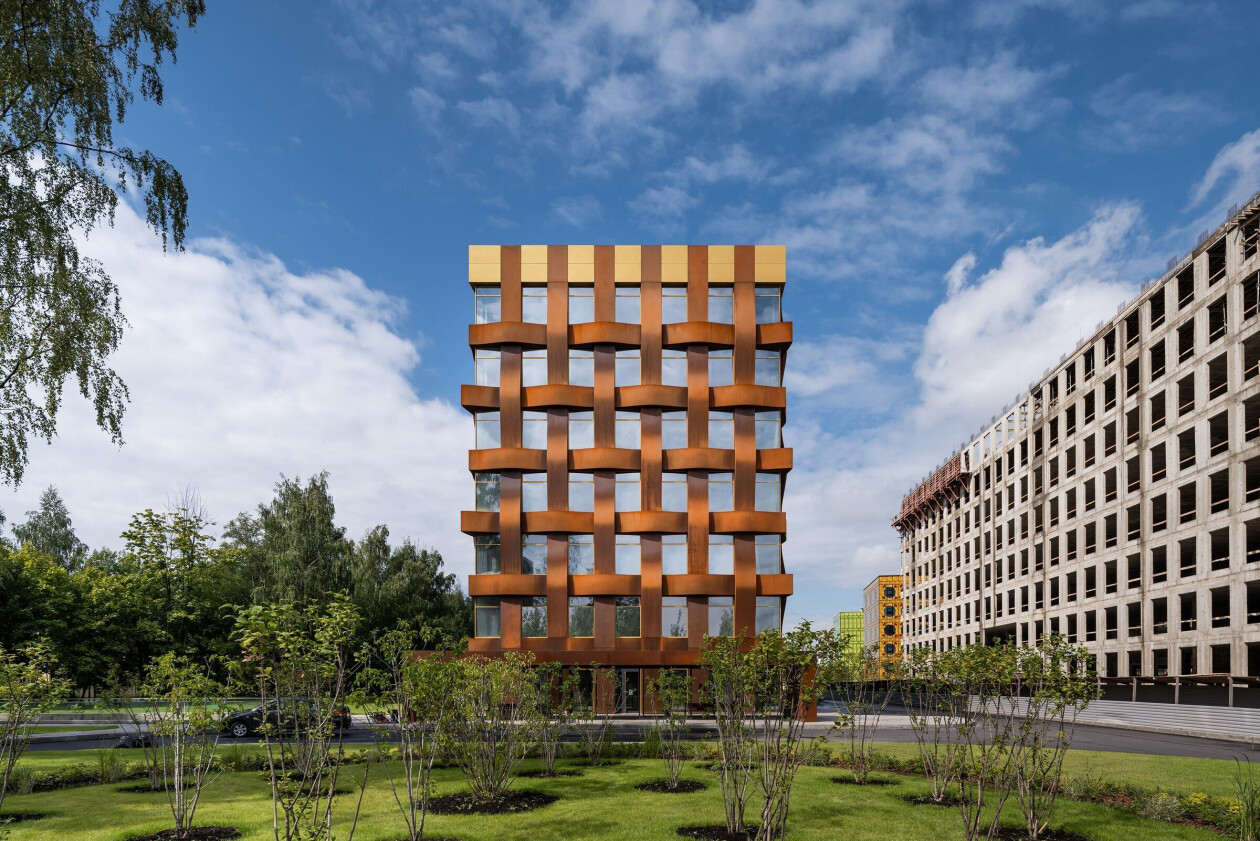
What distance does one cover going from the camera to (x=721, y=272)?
4716 cm

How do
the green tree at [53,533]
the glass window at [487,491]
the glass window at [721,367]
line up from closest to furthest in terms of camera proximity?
the glass window at [487,491]
the glass window at [721,367]
the green tree at [53,533]

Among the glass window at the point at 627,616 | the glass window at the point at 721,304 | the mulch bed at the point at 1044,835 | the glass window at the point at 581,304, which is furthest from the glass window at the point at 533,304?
the mulch bed at the point at 1044,835

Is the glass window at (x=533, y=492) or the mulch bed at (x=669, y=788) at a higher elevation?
the glass window at (x=533, y=492)

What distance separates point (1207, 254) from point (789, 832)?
44695mm

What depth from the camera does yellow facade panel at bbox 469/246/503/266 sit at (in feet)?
156

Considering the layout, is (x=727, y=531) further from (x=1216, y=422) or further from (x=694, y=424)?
(x=1216, y=422)

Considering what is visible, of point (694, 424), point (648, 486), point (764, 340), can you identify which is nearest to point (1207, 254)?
point (764, 340)

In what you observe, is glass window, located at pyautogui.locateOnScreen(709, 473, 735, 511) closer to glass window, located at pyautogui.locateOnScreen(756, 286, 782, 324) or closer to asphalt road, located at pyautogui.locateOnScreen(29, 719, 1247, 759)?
glass window, located at pyautogui.locateOnScreen(756, 286, 782, 324)

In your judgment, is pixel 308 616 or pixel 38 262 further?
pixel 38 262

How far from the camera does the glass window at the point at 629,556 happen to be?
45281 millimetres

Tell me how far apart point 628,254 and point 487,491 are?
50.4 feet

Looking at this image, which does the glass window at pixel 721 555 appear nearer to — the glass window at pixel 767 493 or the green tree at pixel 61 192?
the glass window at pixel 767 493

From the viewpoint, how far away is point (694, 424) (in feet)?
151

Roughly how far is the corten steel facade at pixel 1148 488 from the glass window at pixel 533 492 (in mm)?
32328
